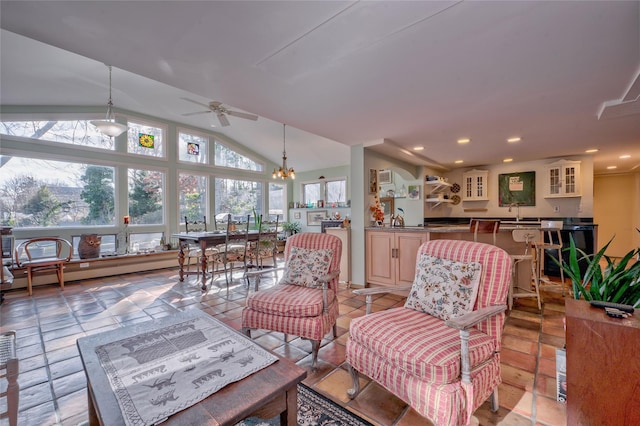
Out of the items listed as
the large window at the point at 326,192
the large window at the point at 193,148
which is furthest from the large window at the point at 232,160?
the large window at the point at 326,192

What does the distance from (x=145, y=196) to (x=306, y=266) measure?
515cm

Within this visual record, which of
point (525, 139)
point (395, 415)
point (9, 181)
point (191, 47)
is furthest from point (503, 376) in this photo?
point (9, 181)

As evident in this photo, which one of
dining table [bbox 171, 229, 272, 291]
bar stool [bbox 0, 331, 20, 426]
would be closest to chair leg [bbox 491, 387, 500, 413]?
bar stool [bbox 0, 331, 20, 426]

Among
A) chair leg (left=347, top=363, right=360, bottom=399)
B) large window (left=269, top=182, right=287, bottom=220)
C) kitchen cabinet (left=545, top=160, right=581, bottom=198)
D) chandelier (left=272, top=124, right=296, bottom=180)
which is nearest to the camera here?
chair leg (left=347, top=363, right=360, bottom=399)

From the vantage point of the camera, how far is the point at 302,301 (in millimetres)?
2078

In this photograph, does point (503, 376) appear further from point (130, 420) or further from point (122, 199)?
point (122, 199)

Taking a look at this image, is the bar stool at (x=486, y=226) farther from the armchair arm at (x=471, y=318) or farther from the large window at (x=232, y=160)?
the large window at (x=232, y=160)

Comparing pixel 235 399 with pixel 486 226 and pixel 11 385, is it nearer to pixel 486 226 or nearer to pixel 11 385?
pixel 11 385

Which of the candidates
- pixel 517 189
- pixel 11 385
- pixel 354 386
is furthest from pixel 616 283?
pixel 517 189

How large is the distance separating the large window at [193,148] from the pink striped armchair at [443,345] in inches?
243

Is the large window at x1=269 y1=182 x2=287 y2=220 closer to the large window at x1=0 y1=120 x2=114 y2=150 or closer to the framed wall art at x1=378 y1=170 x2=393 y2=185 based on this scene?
the framed wall art at x1=378 y1=170 x2=393 y2=185

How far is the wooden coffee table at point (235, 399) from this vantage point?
919 millimetres

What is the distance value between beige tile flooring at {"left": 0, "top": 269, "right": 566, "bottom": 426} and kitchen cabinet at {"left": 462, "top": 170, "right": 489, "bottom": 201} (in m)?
2.81

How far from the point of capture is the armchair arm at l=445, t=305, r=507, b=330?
1.26 meters
